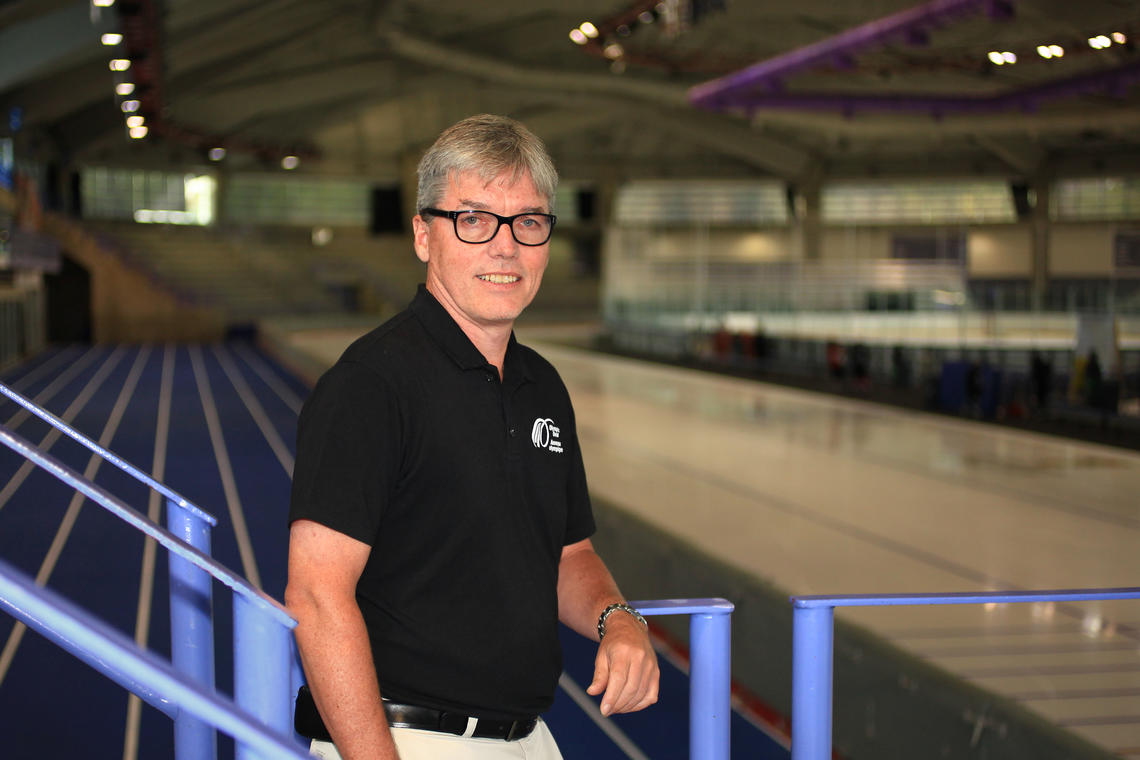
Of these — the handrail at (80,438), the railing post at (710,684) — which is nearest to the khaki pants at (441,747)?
the railing post at (710,684)

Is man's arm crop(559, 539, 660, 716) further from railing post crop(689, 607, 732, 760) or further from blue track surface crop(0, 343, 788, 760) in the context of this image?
blue track surface crop(0, 343, 788, 760)

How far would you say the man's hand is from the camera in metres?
2.02

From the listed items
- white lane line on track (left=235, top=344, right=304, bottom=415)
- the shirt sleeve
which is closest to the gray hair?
the shirt sleeve

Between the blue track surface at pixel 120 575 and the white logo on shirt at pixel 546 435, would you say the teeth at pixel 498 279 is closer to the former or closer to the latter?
the white logo on shirt at pixel 546 435

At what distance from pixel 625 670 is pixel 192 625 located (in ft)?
4.73

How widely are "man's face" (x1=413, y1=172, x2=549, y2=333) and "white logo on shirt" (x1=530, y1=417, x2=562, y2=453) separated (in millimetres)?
183

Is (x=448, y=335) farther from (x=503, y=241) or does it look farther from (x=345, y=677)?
(x=345, y=677)

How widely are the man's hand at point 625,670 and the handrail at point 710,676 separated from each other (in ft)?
1.81

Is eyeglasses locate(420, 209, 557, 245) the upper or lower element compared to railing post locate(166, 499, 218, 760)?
upper

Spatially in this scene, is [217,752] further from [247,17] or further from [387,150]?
[387,150]

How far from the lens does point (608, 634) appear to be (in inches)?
82.7

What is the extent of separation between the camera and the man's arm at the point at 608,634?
6.64 ft

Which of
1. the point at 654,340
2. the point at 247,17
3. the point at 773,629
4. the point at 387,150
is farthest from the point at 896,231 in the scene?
the point at 773,629

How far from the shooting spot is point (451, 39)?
3497 centimetres
